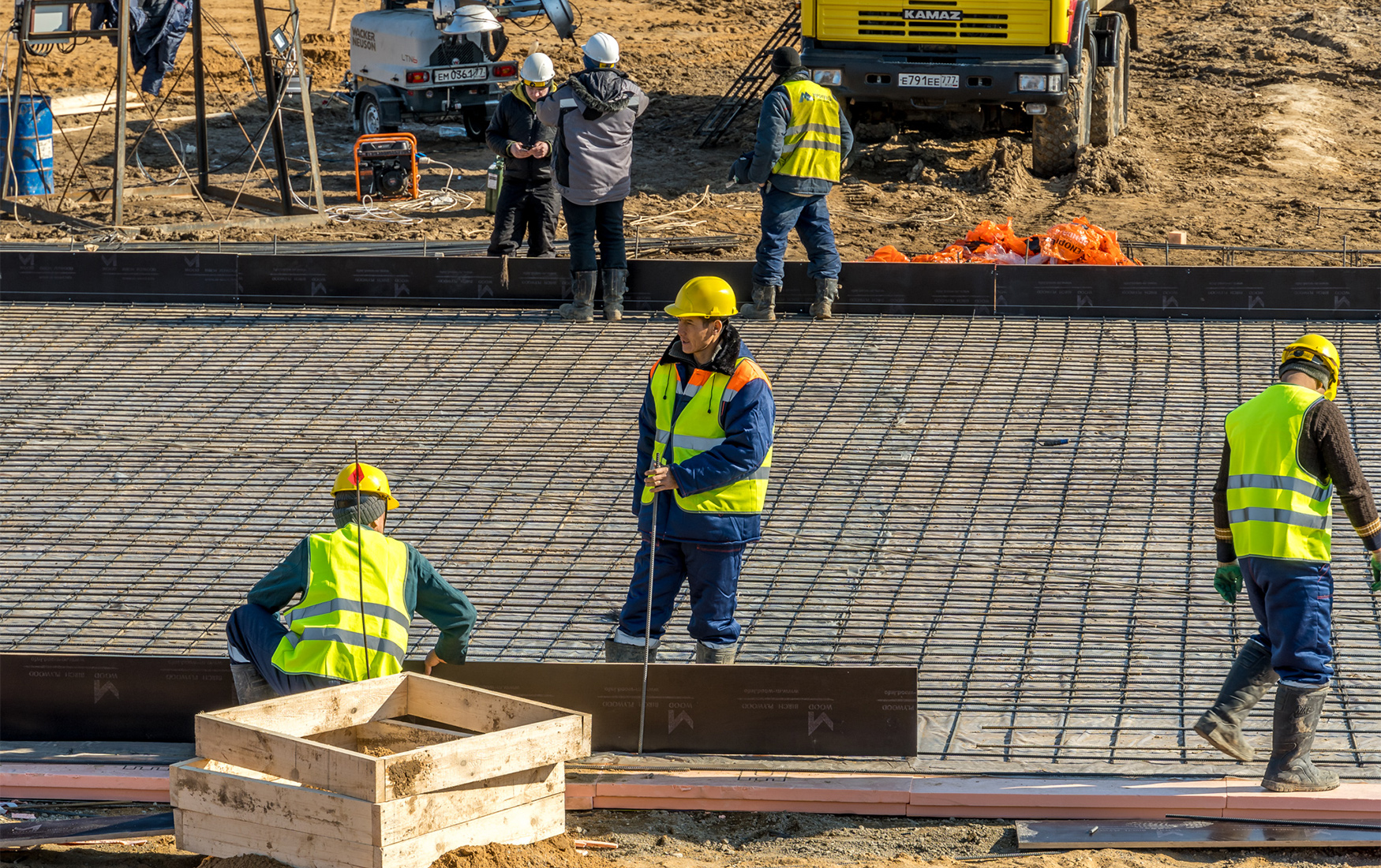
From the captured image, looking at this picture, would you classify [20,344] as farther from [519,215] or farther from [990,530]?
[990,530]

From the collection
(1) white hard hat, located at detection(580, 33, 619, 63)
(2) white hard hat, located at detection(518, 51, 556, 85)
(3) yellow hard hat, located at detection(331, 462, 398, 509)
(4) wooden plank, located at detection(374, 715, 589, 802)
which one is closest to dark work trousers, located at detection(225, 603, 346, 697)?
(3) yellow hard hat, located at detection(331, 462, 398, 509)

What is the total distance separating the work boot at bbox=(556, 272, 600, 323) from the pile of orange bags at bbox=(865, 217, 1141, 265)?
2.18m

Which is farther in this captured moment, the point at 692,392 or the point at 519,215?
the point at 519,215

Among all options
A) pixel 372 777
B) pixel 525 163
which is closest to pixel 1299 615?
pixel 372 777

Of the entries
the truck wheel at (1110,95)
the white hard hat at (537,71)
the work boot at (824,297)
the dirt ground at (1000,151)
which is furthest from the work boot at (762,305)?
the truck wheel at (1110,95)

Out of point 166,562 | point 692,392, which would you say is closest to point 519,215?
point 166,562

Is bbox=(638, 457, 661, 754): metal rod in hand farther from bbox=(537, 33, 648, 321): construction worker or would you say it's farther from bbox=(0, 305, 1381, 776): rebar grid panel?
bbox=(537, 33, 648, 321): construction worker

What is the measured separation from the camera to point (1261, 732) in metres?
5.27

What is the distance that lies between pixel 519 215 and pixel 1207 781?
23.9 feet

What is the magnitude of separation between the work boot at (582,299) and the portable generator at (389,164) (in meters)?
5.19

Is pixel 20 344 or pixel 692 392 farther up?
pixel 692 392

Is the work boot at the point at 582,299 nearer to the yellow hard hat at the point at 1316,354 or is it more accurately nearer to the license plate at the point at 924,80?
the license plate at the point at 924,80

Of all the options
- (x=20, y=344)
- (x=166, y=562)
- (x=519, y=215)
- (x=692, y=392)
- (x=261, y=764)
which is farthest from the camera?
(x=519, y=215)

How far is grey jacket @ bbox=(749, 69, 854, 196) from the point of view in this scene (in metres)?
9.04
